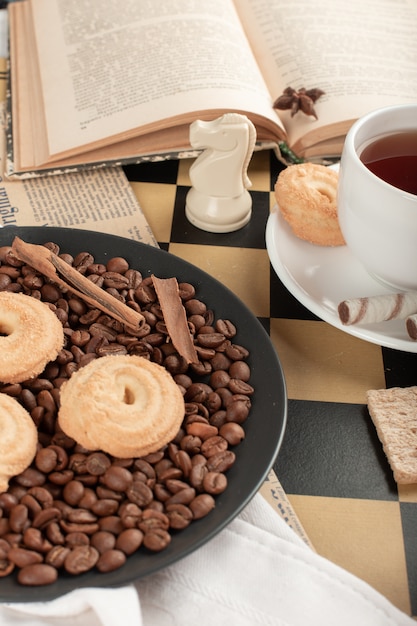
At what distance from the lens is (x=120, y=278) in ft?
3.77

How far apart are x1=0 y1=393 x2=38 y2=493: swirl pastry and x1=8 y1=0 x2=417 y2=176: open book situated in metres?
0.79

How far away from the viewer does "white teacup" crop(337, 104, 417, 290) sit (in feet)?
3.54

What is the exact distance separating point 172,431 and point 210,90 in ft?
3.03

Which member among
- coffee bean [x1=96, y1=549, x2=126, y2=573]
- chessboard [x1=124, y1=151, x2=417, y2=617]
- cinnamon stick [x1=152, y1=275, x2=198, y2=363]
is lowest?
chessboard [x1=124, y1=151, x2=417, y2=617]

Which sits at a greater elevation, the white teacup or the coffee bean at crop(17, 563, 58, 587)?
the white teacup

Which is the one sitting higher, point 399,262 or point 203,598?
point 399,262

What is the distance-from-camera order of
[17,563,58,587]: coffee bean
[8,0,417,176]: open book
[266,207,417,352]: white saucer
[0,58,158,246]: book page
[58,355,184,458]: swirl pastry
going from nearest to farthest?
[17,563,58,587]: coffee bean
[58,355,184,458]: swirl pastry
[266,207,417,352]: white saucer
[0,58,158,246]: book page
[8,0,417,176]: open book

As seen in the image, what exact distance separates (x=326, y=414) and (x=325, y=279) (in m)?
0.26

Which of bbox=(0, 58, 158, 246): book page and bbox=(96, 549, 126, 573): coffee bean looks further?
bbox=(0, 58, 158, 246): book page

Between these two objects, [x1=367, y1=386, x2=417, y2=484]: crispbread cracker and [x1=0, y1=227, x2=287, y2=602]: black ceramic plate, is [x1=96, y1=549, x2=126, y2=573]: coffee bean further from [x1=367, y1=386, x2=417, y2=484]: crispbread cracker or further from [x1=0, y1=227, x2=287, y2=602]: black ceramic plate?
[x1=367, y1=386, x2=417, y2=484]: crispbread cracker

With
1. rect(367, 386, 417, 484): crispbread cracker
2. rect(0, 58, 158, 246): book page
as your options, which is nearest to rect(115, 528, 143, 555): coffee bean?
rect(367, 386, 417, 484): crispbread cracker

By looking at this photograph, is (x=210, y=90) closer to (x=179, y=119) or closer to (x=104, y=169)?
(x=179, y=119)

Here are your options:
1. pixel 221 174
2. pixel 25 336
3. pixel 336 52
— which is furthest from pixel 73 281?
pixel 336 52

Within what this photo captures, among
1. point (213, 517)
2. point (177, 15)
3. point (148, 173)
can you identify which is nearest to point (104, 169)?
point (148, 173)
